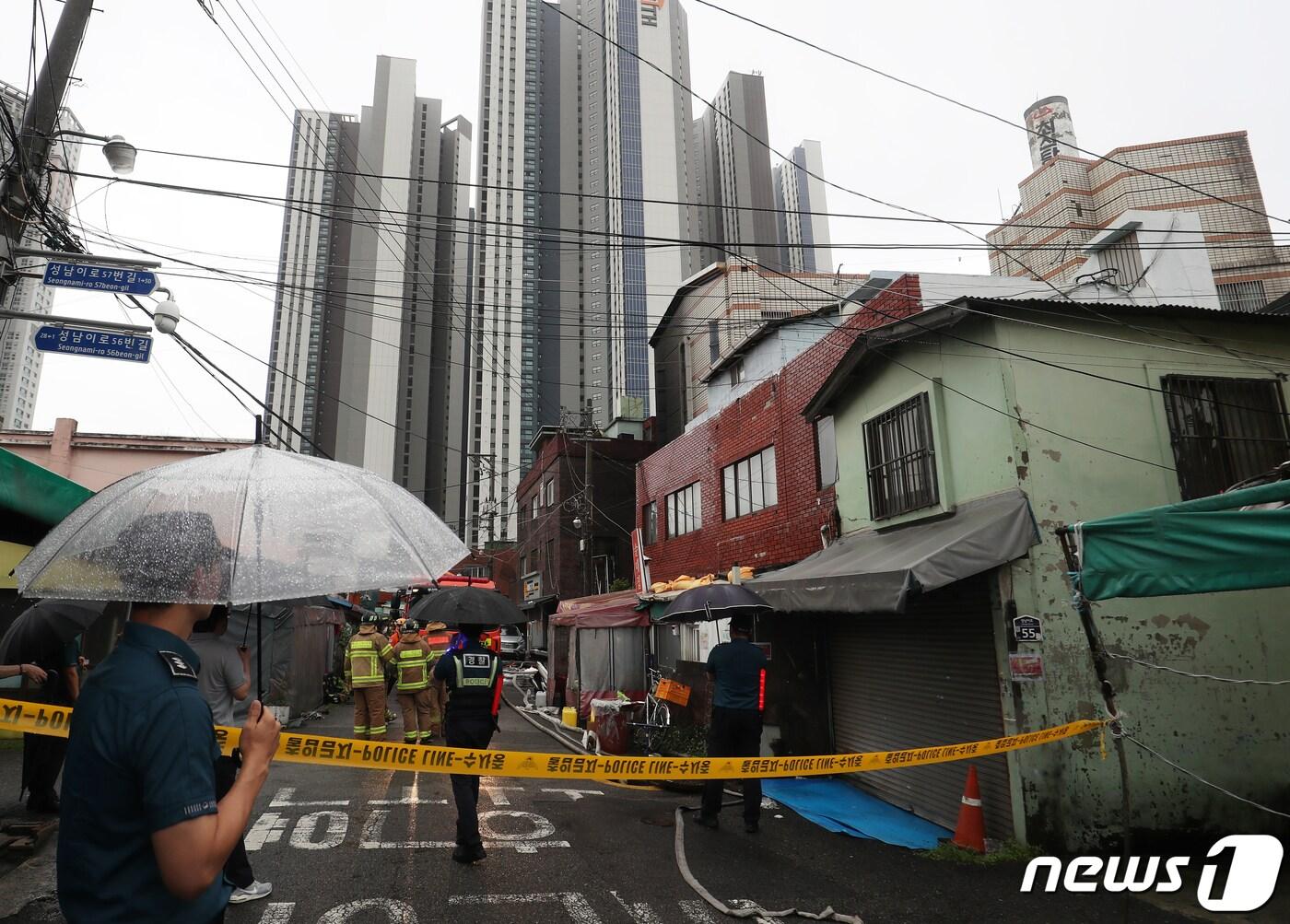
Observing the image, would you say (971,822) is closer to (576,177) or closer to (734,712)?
(734,712)

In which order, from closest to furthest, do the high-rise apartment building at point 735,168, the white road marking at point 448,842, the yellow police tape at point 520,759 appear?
the yellow police tape at point 520,759
the white road marking at point 448,842
the high-rise apartment building at point 735,168

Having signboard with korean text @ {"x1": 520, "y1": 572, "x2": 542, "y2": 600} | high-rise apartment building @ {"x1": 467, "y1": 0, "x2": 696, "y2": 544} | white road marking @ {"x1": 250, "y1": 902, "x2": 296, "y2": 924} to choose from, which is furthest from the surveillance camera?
high-rise apartment building @ {"x1": 467, "y1": 0, "x2": 696, "y2": 544}

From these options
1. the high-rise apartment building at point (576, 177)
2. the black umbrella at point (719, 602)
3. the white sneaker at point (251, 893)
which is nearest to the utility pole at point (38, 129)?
the white sneaker at point (251, 893)

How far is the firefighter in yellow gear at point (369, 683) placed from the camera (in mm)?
12133

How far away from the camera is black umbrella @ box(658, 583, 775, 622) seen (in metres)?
9.41

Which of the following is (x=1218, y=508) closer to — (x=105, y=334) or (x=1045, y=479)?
(x=1045, y=479)

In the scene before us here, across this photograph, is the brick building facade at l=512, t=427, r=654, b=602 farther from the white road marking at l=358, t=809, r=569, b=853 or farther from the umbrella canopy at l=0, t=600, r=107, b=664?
the umbrella canopy at l=0, t=600, r=107, b=664

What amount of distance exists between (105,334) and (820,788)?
1001cm

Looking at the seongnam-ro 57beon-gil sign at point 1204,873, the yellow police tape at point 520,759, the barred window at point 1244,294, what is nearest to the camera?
the yellow police tape at point 520,759

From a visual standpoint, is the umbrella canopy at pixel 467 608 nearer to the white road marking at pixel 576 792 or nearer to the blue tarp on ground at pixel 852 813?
the white road marking at pixel 576 792

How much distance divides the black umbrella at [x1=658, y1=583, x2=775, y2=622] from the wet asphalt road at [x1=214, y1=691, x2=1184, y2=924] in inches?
92.9

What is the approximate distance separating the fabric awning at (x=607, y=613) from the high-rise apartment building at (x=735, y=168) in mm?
71021

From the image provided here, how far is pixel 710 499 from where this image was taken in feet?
65.9

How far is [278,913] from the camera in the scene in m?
5.15
